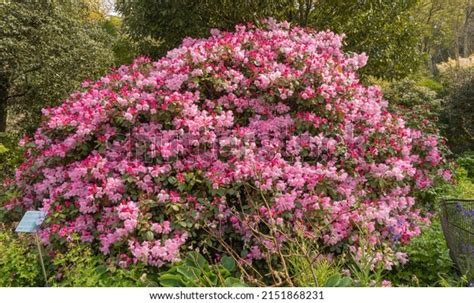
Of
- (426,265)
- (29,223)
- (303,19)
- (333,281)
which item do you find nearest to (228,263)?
(333,281)

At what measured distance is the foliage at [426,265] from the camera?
409 centimetres

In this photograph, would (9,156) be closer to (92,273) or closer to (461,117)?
(92,273)

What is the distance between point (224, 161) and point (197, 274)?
3.71 feet

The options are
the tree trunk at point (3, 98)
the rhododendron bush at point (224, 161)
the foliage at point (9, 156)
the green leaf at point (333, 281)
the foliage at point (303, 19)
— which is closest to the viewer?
the green leaf at point (333, 281)

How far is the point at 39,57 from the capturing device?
32.0 feet

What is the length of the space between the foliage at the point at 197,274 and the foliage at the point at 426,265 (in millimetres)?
1545

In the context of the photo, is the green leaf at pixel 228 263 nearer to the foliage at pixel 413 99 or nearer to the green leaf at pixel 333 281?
the green leaf at pixel 333 281

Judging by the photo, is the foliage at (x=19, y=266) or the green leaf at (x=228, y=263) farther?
the foliage at (x=19, y=266)

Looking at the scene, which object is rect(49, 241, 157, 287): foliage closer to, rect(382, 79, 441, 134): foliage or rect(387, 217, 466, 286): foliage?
rect(387, 217, 466, 286): foliage

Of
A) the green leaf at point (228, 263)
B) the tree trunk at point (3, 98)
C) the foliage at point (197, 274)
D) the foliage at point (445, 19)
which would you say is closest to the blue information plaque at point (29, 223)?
the foliage at point (197, 274)

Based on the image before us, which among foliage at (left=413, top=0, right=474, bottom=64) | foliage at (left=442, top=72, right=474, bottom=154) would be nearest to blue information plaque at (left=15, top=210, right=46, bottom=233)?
foliage at (left=442, top=72, right=474, bottom=154)

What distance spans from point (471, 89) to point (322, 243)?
727 centimetres

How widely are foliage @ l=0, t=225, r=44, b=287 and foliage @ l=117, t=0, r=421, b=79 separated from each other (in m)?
3.87
